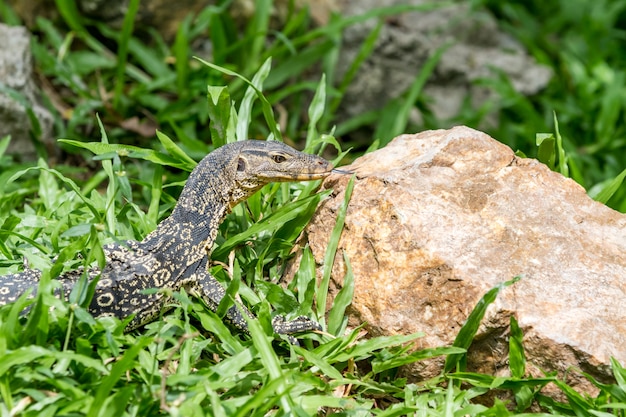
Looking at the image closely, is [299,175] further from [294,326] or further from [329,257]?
[294,326]

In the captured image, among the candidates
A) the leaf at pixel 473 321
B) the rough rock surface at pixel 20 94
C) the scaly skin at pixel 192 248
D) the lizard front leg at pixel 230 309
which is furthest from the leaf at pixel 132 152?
the rough rock surface at pixel 20 94

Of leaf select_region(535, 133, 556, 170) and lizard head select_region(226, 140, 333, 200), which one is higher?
lizard head select_region(226, 140, 333, 200)

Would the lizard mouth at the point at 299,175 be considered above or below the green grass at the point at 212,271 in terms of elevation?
above

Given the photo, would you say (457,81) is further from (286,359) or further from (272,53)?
(286,359)

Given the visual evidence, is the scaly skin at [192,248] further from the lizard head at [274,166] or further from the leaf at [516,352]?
the leaf at [516,352]

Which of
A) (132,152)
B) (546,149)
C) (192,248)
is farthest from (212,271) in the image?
(546,149)

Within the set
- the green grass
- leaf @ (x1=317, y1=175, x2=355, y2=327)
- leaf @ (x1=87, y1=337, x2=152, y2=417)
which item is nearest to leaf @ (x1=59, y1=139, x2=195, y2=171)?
the green grass

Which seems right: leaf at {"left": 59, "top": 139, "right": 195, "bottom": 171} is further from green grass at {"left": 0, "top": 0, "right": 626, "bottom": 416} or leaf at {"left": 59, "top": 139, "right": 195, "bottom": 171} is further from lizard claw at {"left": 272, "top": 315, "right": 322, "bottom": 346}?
lizard claw at {"left": 272, "top": 315, "right": 322, "bottom": 346}
